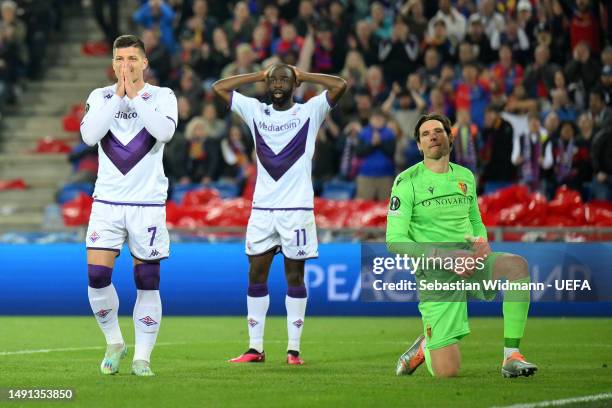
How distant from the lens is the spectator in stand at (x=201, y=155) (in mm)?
21125

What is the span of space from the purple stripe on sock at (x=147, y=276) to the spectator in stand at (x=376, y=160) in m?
9.86

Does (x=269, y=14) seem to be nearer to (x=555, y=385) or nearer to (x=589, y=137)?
(x=589, y=137)

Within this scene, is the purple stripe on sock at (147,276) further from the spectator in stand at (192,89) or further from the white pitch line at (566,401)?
the spectator in stand at (192,89)

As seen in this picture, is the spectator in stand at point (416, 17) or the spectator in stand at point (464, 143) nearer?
the spectator in stand at point (464, 143)

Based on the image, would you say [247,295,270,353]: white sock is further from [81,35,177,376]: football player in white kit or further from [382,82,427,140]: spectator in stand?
[382,82,427,140]: spectator in stand

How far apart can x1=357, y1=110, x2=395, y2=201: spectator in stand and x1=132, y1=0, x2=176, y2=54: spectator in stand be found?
5.30 metres

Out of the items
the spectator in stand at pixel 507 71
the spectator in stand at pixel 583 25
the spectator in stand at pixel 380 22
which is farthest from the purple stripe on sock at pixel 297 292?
the spectator in stand at pixel 380 22

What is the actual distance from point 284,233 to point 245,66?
34.2ft

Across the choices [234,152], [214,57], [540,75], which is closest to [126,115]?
[234,152]

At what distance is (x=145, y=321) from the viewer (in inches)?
394

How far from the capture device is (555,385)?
30.6ft

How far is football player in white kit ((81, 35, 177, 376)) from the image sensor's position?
994 centimetres

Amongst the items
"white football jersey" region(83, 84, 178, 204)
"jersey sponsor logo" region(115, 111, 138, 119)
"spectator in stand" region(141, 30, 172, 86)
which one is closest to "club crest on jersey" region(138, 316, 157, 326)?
"white football jersey" region(83, 84, 178, 204)

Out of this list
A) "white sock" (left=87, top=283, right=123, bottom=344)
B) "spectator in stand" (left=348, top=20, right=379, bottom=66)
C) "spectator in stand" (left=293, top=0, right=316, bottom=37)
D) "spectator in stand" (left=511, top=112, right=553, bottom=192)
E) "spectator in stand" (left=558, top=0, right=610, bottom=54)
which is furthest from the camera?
"spectator in stand" (left=293, top=0, right=316, bottom=37)
